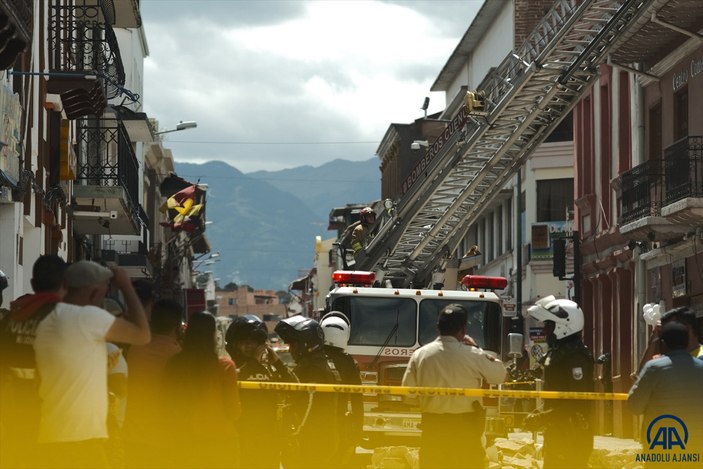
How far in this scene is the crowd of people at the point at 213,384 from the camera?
8.77 metres

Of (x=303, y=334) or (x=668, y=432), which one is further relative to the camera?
(x=303, y=334)

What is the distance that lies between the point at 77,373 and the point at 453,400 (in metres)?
3.62

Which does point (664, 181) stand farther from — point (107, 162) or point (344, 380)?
point (344, 380)

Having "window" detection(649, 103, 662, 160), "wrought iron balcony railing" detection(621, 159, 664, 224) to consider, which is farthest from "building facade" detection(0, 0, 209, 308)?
"window" detection(649, 103, 662, 160)

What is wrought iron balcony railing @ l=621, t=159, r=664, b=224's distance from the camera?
28.5 metres

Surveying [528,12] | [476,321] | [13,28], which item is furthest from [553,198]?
[13,28]

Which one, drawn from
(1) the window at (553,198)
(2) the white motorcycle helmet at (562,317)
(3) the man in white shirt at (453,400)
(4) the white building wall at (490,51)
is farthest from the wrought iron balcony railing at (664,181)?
(4) the white building wall at (490,51)

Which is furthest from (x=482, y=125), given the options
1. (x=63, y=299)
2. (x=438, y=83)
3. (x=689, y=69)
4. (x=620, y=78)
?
(x=438, y=83)

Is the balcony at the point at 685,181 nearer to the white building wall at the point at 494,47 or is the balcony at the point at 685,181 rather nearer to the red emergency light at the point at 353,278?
the red emergency light at the point at 353,278

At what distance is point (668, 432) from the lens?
36.8 feet

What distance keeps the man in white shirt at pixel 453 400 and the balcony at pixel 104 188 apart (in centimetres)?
1996

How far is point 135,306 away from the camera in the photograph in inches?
349

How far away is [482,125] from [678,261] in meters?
6.02

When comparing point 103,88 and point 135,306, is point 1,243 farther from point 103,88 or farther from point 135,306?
point 135,306
